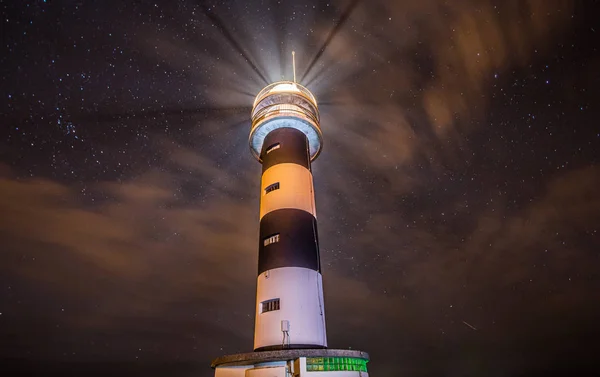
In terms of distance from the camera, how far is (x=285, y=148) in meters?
19.5

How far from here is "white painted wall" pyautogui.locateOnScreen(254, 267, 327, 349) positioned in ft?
48.1

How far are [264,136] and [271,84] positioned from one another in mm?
3608

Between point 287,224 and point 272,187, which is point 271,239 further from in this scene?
point 272,187

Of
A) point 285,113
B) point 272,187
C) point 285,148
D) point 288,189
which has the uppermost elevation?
point 285,113

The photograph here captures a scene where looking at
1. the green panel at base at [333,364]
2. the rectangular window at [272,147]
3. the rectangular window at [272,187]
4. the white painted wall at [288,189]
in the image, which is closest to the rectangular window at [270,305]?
the green panel at base at [333,364]

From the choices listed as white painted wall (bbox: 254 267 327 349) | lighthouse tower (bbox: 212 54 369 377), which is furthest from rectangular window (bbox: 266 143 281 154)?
white painted wall (bbox: 254 267 327 349)

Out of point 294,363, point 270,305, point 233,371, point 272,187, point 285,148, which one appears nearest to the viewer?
point 294,363

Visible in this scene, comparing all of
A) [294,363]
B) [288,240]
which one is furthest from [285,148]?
[294,363]

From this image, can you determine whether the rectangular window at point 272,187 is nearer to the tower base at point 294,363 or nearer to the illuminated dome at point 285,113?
the illuminated dome at point 285,113

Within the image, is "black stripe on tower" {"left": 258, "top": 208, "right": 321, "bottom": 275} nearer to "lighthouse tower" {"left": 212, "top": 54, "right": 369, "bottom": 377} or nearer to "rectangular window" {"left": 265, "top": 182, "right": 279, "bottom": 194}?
"lighthouse tower" {"left": 212, "top": 54, "right": 369, "bottom": 377}

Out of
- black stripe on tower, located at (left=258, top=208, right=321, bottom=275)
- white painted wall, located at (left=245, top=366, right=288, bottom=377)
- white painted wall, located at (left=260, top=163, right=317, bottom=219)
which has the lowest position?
white painted wall, located at (left=245, top=366, right=288, bottom=377)

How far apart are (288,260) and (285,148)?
6.56 meters

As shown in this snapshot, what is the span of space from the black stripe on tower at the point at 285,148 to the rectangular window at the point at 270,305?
7.30 metres

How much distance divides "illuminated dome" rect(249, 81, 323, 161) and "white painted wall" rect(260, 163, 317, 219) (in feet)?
10.1
